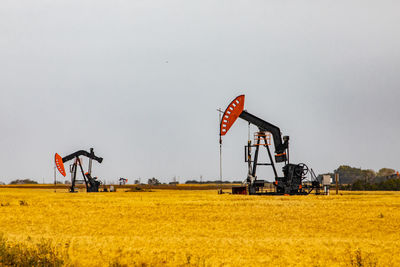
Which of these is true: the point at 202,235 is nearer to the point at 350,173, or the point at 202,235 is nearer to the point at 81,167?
the point at 81,167

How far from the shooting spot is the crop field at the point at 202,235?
1246 cm

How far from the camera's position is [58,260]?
40.5ft

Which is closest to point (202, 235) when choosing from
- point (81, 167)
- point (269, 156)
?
point (269, 156)

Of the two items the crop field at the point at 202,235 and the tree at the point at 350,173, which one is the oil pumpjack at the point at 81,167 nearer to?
the crop field at the point at 202,235

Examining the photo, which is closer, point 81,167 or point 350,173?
point 81,167

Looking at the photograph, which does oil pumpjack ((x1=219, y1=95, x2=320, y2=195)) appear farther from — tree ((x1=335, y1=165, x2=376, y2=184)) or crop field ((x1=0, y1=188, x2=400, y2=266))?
tree ((x1=335, y1=165, x2=376, y2=184))

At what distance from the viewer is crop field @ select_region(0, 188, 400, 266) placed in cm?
1246

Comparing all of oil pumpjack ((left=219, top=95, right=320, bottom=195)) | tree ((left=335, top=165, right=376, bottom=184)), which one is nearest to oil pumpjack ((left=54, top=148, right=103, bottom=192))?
oil pumpjack ((left=219, top=95, right=320, bottom=195))

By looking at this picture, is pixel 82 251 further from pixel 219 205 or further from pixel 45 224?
pixel 219 205

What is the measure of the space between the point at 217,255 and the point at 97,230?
19.3ft

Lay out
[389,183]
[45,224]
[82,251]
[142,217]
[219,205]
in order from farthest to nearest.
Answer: [389,183] → [219,205] → [142,217] → [45,224] → [82,251]

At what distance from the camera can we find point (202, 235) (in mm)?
15414

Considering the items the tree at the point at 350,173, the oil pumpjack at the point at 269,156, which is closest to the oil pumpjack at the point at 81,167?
the oil pumpjack at the point at 269,156

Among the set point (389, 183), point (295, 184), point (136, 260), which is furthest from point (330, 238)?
point (389, 183)
